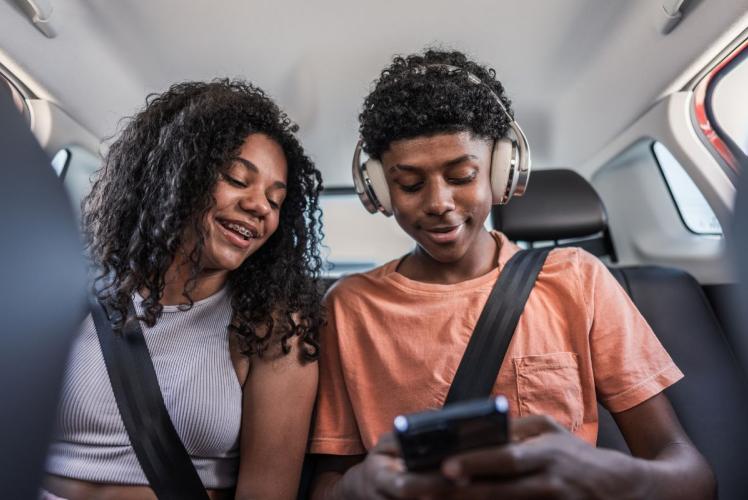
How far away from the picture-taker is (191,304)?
132cm

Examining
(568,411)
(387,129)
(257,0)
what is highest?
(257,0)

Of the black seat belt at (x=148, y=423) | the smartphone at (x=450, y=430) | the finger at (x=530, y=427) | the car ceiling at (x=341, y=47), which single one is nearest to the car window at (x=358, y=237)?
the car ceiling at (x=341, y=47)

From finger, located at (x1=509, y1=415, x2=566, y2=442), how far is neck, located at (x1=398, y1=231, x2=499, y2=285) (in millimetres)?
643

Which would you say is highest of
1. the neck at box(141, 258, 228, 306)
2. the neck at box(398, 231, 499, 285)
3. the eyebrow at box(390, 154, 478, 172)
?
the eyebrow at box(390, 154, 478, 172)

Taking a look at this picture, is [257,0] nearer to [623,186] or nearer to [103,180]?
[103,180]

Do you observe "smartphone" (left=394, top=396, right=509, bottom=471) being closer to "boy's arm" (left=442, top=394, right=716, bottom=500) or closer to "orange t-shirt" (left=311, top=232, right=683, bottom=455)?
"boy's arm" (left=442, top=394, right=716, bottom=500)

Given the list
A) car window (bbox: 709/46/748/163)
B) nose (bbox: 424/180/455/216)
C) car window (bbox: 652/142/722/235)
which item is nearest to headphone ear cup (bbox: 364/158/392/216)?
nose (bbox: 424/180/455/216)

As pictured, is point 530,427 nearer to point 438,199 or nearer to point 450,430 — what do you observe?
point 450,430

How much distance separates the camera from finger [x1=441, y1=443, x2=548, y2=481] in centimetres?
71

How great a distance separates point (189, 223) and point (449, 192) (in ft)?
2.11

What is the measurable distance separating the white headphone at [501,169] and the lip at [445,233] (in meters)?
0.14

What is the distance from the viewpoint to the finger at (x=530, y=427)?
0.82 metres

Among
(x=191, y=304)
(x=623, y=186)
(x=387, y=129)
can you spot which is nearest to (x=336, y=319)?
(x=191, y=304)

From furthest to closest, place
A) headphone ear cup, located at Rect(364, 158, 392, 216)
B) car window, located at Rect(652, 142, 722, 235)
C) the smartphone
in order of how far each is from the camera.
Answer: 1. car window, located at Rect(652, 142, 722, 235)
2. headphone ear cup, located at Rect(364, 158, 392, 216)
3. the smartphone
